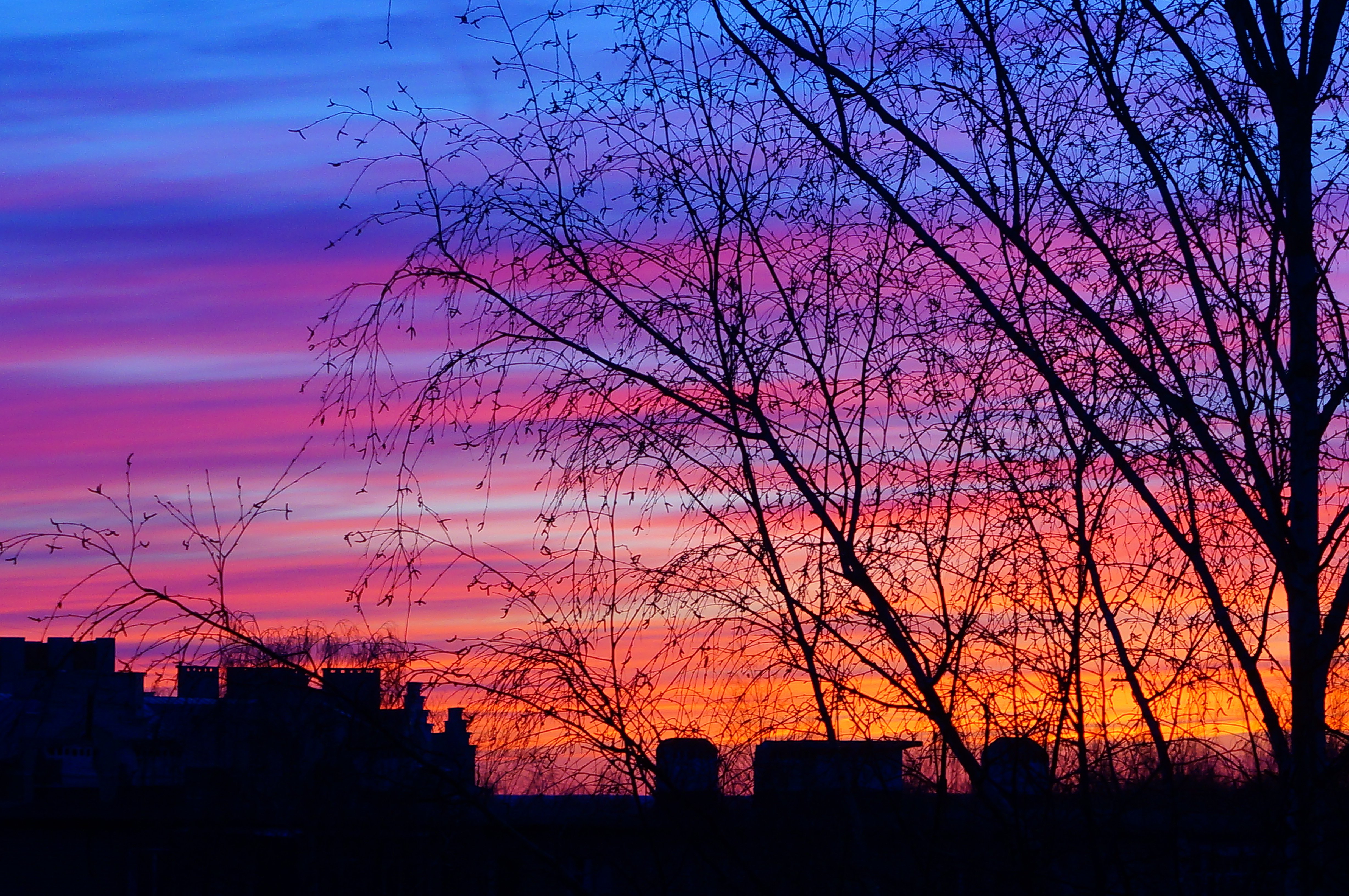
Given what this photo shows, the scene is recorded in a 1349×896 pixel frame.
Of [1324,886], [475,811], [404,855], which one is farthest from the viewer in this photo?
[404,855]

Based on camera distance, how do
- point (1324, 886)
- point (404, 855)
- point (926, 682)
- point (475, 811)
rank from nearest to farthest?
point (1324, 886) → point (926, 682) → point (475, 811) → point (404, 855)

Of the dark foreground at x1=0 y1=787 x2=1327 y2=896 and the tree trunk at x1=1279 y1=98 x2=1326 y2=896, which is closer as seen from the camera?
the tree trunk at x1=1279 y1=98 x2=1326 y2=896

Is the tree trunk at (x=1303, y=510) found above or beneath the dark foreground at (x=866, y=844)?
above

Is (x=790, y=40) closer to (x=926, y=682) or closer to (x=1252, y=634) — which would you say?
(x=926, y=682)

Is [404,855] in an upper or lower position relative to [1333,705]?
lower

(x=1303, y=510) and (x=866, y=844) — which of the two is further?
(x=866, y=844)

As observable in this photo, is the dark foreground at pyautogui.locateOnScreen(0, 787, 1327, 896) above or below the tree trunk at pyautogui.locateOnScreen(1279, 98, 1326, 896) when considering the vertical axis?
below

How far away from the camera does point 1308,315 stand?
4918 millimetres

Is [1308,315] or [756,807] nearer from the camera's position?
[1308,315]

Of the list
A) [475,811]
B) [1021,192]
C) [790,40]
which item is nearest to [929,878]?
[475,811]

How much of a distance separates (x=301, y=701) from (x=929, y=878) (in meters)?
2.32

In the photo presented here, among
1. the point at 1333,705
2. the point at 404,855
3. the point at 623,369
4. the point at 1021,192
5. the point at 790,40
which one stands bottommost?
the point at 404,855

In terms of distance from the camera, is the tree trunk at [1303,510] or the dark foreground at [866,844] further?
the dark foreground at [866,844]

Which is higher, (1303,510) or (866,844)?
(1303,510)
